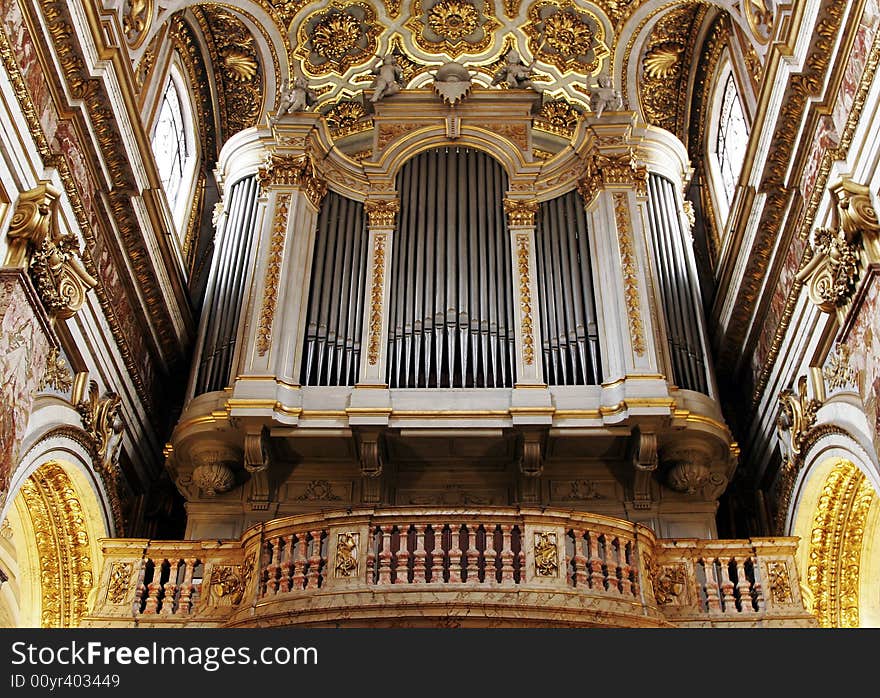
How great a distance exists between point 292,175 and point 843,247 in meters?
6.28

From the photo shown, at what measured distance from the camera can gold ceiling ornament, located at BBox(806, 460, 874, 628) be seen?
402 inches

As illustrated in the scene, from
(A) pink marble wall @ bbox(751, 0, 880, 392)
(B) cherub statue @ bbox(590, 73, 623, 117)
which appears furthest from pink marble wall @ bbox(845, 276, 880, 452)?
(B) cherub statue @ bbox(590, 73, 623, 117)

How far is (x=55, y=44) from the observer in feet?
30.1

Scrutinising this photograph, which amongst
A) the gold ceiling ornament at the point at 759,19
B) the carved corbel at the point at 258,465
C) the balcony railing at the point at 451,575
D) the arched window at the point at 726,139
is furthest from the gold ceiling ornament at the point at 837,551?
the carved corbel at the point at 258,465

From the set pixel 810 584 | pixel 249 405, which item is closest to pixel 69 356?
pixel 249 405

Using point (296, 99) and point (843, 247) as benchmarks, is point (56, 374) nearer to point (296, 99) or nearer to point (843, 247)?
point (296, 99)

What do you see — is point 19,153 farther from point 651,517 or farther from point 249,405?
point 651,517

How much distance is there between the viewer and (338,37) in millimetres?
14867

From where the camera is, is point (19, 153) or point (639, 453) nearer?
point (19, 153)

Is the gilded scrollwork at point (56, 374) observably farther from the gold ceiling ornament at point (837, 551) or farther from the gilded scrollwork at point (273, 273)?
the gold ceiling ornament at point (837, 551)

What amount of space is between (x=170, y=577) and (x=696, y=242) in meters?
7.79

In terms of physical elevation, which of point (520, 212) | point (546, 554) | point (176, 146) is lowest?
point (546, 554)

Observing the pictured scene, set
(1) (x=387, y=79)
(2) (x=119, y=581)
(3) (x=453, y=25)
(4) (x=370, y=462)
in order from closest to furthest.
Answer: (2) (x=119, y=581) < (4) (x=370, y=462) < (1) (x=387, y=79) < (3) (x=453, y=25)

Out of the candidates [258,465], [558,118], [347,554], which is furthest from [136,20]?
[558,118]
